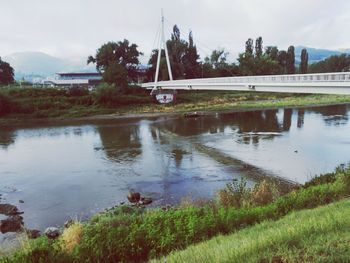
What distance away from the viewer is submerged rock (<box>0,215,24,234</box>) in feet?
43.7

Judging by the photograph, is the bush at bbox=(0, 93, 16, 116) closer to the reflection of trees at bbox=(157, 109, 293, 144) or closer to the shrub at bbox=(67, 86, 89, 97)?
the shrub at bbox=(67, 86, 89, 97)

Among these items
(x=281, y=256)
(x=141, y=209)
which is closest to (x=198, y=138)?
(x=141, y=209)

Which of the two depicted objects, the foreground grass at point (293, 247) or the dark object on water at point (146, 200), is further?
the dark object on water at point (146, 200)

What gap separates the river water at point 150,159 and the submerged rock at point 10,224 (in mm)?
356

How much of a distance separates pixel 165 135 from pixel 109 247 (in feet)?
91.1

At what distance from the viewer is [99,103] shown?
58500mm

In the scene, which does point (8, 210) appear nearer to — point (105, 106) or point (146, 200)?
point (146, 200)

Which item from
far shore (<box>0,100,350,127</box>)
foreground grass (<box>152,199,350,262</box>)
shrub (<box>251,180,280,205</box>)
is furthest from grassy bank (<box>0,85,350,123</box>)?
foreground grass (<box>152,199,350,262</box>)

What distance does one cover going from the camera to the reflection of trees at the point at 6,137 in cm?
3387

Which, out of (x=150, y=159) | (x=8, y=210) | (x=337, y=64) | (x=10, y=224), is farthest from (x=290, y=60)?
(x=10, y=224)

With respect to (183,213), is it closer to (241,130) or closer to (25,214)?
(25,214)

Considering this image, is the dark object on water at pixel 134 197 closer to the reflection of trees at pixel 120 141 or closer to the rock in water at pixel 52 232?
the rock in water at pixel 52 232

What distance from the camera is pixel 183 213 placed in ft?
35.8

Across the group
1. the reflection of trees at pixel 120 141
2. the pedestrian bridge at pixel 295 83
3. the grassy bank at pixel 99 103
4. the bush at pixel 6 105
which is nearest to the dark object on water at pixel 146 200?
the reflection of trees at pixel 120 141
